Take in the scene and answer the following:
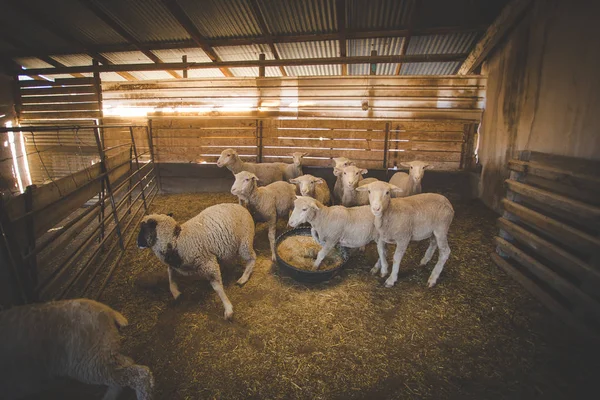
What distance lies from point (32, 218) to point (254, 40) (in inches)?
333

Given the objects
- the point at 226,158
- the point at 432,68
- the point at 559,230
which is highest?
the point at 432,68

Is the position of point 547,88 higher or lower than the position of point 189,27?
lower

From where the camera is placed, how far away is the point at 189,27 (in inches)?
337

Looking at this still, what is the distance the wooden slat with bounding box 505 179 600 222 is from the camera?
3.41 meters

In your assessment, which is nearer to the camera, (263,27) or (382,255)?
(382,255)

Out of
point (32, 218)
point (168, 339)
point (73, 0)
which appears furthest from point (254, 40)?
point (168, 339)

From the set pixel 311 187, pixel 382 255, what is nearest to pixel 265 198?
pixel 311 187

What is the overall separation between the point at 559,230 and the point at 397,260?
2.22m

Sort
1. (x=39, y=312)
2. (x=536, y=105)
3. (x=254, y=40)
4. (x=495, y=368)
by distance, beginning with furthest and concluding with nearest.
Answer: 1. (x=254, y=40)
2. (x=536, y=105)
3. (x=495, y=368)
4. (x=39, y=312)

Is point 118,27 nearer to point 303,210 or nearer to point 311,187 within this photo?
point 311,187

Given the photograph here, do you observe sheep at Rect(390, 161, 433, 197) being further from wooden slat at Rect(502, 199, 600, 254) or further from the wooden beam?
the wooden beam

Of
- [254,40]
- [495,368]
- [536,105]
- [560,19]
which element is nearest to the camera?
[495,368]

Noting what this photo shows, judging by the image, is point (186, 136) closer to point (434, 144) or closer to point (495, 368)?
point (434, 144)

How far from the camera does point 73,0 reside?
767cm
